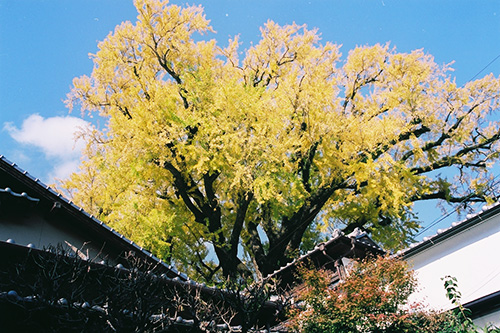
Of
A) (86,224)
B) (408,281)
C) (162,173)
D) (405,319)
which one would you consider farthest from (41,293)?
(162,173)

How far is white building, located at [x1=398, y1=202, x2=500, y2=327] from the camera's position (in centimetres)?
823

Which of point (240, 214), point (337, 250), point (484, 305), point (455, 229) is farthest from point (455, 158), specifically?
point (240, 214)

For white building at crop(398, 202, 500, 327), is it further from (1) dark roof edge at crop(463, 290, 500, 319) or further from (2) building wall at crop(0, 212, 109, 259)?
(2) building wall at crop(0, 212, 109, 259)

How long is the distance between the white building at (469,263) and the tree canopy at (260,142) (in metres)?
1.87

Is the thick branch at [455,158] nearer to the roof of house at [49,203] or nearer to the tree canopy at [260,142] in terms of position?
the tree canopy at [260,142]

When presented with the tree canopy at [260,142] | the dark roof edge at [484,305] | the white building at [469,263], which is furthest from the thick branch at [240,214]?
the dark roof edge at [484,305]

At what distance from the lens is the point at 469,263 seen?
364 inches

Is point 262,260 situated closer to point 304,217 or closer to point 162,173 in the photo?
point 304,217

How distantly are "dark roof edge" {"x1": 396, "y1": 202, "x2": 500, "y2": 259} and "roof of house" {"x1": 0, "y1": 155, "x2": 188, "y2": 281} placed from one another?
6.43 m

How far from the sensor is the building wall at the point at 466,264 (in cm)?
886

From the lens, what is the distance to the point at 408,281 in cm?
842

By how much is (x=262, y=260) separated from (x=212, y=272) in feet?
10.3

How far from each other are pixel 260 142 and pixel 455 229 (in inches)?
226

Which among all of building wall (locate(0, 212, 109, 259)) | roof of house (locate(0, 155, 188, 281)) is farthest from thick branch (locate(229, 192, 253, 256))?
building wall (locate(0, 212, 109, 259))
